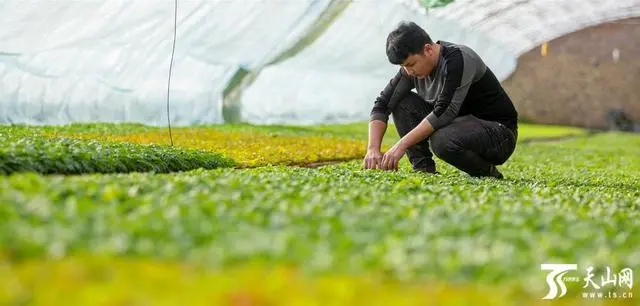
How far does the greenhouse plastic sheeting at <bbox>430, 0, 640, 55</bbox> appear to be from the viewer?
15.6m

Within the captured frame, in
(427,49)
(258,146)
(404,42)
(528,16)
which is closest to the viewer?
(404,42)

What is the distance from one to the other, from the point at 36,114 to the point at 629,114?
53.4ft

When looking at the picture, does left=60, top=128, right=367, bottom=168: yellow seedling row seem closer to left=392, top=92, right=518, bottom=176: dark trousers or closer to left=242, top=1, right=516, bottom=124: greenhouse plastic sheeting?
left=392, top=92, right=518, bottom=176: dark trousers

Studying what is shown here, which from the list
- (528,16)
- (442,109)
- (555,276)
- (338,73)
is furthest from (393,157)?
A: (528,16)

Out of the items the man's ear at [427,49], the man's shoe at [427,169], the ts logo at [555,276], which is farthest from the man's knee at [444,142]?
the ts logo at [555,276]

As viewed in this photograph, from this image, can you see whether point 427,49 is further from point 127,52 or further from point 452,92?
point 127,52

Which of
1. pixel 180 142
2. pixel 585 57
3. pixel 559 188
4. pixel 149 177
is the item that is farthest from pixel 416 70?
pixel 585 57

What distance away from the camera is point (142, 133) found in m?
9.66

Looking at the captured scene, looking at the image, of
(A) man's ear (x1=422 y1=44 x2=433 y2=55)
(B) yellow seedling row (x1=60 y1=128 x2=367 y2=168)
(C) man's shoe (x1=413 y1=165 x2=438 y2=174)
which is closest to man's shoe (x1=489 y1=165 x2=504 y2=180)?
(C) man's shoe (x1=413 y1=165 x2=438 y2=174)

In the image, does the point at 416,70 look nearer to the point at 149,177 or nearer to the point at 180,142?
the point at 149,177

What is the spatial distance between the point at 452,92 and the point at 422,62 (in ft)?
0.93

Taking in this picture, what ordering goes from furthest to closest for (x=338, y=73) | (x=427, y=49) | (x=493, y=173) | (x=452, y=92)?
(x=338, y=73) → (x=493, y=173) → (x=452, y=92) → (x=427, y=49)

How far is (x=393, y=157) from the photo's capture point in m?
5.50

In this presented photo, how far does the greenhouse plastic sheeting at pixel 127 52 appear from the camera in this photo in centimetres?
1132
